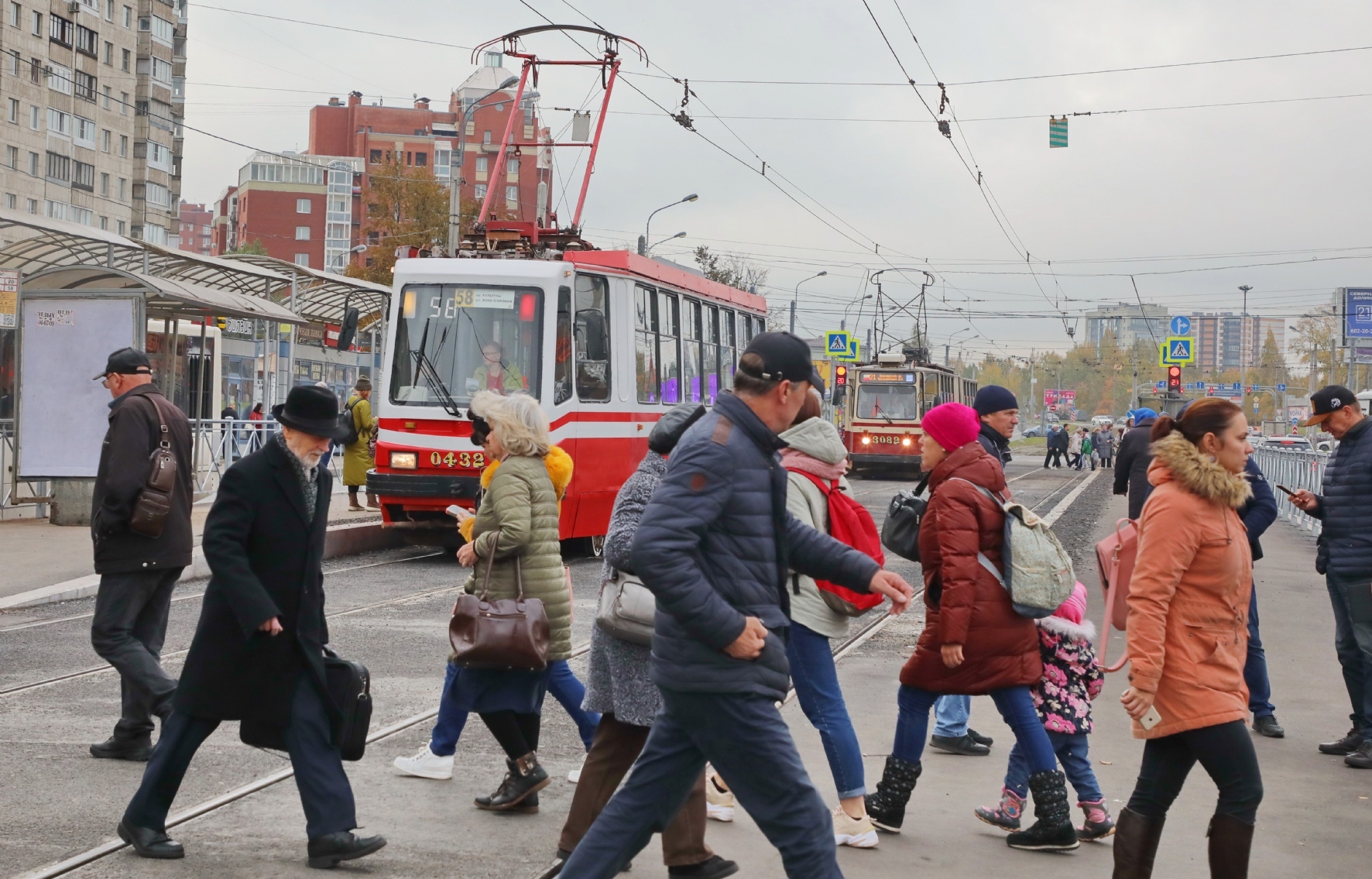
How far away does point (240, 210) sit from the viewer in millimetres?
122312

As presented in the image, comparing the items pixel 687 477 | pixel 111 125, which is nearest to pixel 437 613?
pixel 687 477

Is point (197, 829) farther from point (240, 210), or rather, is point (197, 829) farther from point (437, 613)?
point (240, 210)

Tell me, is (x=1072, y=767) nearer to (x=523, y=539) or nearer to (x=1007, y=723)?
(x=1007, y=723)

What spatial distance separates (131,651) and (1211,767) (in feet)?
15.1

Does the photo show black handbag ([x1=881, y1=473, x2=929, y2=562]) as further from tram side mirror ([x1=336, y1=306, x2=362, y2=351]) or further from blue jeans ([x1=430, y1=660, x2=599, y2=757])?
tram side mirror ([x1=336, y1=306, x2=362, y2=351])

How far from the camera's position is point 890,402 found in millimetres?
39250

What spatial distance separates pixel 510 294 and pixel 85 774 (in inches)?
365

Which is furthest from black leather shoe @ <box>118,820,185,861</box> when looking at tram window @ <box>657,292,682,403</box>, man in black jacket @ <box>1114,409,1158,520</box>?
tram window @ <box>657,292,682,403</box>

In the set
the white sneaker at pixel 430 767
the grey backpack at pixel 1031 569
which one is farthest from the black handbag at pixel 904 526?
the white sneaker at pixel 430 767

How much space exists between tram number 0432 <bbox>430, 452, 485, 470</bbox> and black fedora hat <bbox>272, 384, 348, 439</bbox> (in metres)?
9.45

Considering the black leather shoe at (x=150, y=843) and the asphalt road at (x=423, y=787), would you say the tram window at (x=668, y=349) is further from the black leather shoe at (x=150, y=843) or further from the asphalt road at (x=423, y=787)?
the black leather shoe at (x=150, y=843)

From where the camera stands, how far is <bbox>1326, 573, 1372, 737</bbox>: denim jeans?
7.41 metres

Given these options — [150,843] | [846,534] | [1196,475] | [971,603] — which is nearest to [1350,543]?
[971,603]

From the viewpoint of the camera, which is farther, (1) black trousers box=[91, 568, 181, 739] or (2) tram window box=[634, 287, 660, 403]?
(2) tram window box=[634, 287, 660, 403]
